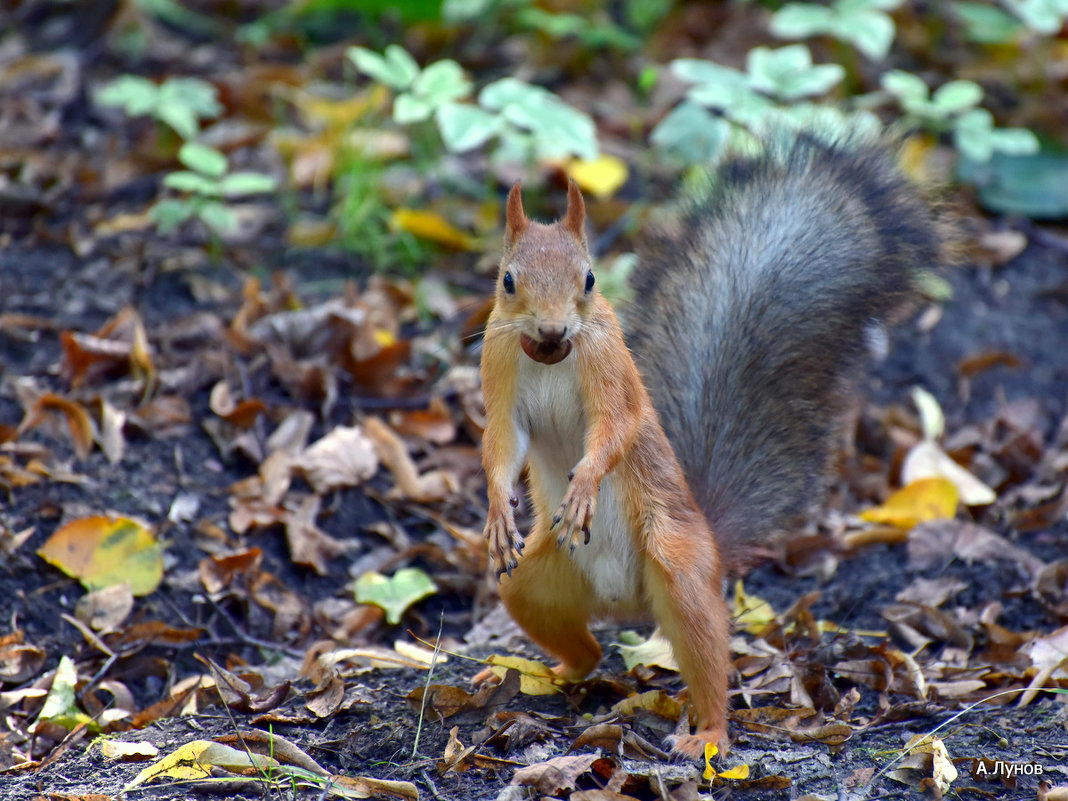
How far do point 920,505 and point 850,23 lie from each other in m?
1.84

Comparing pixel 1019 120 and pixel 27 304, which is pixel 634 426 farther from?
pixel 1019 120

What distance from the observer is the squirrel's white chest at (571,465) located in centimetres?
225

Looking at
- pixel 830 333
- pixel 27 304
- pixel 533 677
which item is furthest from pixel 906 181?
pixel 27 304

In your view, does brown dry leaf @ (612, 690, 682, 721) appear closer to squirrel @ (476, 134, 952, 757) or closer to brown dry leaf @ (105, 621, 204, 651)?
squirrel @ (476, 134, 952, 757)

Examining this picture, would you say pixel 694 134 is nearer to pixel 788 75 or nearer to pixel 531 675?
pixel 788 75

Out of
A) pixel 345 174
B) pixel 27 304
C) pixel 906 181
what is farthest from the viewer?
pixel 345 174

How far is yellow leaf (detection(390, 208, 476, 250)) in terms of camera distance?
165 inches

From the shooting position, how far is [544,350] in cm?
213

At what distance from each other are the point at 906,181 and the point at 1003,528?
109cm

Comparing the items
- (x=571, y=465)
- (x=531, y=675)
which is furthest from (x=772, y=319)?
(x=531, y=675)

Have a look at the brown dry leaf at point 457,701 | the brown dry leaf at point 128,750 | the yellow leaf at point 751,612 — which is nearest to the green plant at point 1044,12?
the yellow leaf at point 751,612

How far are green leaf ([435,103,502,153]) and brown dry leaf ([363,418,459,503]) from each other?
0.89 metres

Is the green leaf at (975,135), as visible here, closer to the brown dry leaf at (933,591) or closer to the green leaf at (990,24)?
the green leaf at (990,24)

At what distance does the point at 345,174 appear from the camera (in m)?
4.33
